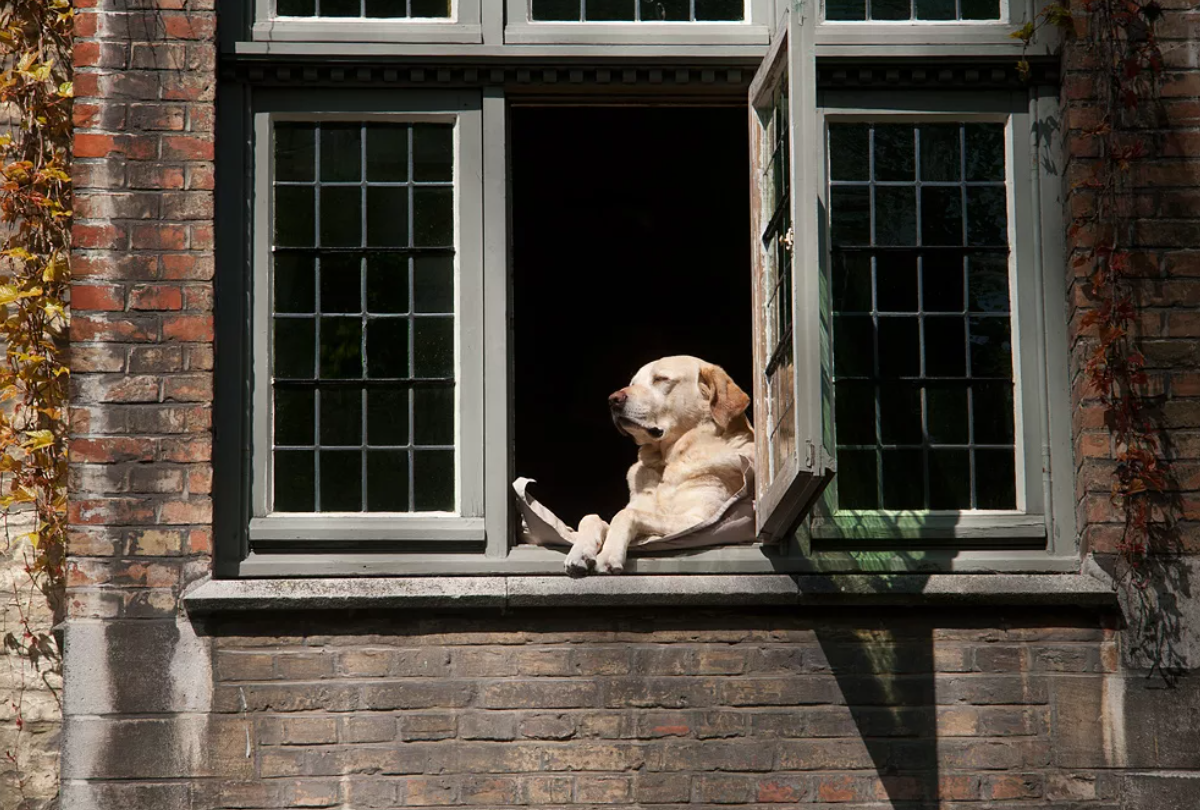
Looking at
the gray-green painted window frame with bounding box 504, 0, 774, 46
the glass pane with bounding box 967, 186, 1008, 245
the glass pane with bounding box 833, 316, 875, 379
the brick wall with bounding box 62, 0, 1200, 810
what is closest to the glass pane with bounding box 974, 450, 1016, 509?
the brick wall with bounding box 62, 0, 1200, 810

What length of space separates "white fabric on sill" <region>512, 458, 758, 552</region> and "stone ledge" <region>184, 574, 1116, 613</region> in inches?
6.7

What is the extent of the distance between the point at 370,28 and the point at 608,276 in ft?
14.6

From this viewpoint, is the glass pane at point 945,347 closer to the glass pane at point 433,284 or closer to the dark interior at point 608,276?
Answer: the glass pane at point 433,284

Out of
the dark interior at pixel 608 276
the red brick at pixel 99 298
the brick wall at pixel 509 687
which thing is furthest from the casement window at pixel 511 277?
the dark interior at pixel 608 276

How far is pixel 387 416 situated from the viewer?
790 cm

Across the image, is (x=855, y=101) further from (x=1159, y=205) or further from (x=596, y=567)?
(x=596, y=567)

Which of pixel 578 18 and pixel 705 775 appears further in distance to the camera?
pixel 578 18

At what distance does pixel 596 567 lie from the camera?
24.9 feet

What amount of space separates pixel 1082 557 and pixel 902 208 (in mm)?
→ 1498

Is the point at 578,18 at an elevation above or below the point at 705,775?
above

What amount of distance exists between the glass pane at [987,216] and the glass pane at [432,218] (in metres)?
2.00

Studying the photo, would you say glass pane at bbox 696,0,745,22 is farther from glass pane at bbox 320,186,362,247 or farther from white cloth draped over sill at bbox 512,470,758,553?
white cloth draped over sill at bbox 512,470,758,553

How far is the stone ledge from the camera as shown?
750 centimetres

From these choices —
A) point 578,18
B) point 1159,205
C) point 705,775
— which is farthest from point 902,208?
point 705,775
